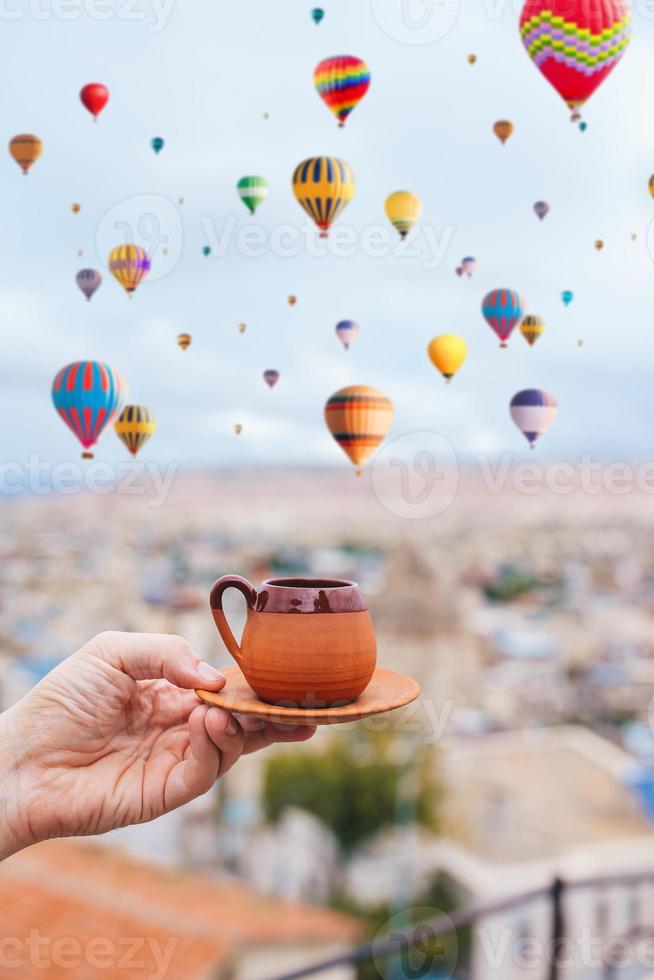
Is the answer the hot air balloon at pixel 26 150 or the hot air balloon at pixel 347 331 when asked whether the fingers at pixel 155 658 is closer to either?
the hot air balloon at pixel 26 150

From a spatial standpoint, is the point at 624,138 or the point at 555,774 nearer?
the point at 624,138

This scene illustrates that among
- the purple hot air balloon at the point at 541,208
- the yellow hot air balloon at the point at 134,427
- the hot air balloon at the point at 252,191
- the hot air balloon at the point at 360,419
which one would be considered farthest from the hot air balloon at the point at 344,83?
the yellow hot air balloon at the point at 134,427

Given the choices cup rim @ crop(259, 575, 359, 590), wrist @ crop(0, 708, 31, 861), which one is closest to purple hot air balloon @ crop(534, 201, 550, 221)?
cup rim @ crop(259, 575, 359, 590)

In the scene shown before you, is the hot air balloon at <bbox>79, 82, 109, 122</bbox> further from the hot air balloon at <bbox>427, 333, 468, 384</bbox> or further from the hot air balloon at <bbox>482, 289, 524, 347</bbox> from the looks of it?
the hot air balloon at <bbox>482, 289, 524, 347</bbox>

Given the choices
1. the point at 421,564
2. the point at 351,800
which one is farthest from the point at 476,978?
the point at 421,564

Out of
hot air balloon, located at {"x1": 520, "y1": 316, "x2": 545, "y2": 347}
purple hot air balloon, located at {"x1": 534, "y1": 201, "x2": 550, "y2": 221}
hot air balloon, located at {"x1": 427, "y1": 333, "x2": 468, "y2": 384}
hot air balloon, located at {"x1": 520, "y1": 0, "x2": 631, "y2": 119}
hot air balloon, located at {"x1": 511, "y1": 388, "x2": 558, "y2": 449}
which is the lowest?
hot air balloon, located at {"x1": 511, "y1": 388, "x2": 558, "y2": 449}

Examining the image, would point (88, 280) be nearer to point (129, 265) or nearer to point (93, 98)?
point (129, 265)

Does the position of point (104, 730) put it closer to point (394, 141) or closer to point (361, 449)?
point (361, 449)
